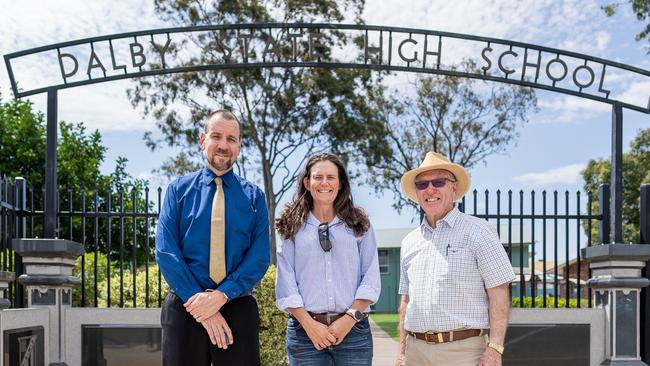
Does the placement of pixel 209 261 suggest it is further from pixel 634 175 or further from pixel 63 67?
pixel 634 175

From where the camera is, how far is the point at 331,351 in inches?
149

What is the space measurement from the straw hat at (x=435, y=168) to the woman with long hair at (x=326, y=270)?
470 millimetres

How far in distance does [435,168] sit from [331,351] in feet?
3.95

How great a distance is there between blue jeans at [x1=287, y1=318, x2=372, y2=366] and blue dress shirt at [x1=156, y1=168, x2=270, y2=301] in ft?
1.23

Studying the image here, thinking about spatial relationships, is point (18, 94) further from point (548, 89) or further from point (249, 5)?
point (249, 5)

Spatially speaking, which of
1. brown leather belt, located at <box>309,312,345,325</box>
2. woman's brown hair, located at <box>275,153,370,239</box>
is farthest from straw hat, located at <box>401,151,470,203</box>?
brown leather belt, located at <box>309,312,345,325</box>

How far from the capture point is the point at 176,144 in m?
24.6

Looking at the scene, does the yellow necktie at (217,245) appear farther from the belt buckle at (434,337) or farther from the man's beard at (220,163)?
the belt buckle at (434,337)

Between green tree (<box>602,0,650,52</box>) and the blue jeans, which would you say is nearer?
the blue jeans

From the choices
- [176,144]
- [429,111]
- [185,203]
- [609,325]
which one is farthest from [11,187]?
[429,111]

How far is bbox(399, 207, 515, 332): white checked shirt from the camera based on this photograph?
12.6ft

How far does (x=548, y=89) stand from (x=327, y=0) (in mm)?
17010

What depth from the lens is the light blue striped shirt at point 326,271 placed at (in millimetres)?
3814

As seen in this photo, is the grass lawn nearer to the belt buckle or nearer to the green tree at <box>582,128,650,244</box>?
the green tree at <box>582,128,650,244</box>
